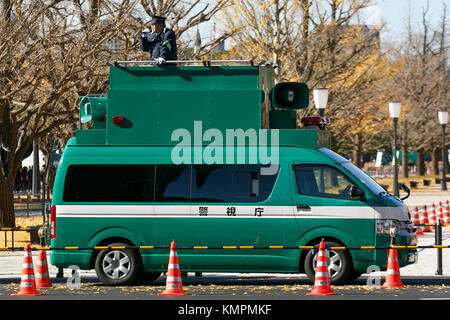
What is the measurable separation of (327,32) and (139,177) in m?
Answer: 26.6

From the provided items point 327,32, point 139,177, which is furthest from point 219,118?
point 327,32

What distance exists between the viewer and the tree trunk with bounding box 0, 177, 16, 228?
25.1m

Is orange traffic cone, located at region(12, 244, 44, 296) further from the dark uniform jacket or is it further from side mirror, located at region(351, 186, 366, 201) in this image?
side mirror, located at region(351, 186, 366, 201)

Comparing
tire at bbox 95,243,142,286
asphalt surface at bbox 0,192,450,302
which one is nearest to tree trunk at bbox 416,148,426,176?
asphalt surface at bbox 0,192,450,302

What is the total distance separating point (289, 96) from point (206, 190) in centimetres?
211

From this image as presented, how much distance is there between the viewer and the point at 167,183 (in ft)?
49.0

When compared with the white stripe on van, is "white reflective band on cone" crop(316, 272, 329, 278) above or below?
below

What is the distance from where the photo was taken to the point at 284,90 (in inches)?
617

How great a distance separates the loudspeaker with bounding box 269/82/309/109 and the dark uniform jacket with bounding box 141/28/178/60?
5.59 ft

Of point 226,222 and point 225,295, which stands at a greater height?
point 226,222

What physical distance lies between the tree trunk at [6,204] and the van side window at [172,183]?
1109cm

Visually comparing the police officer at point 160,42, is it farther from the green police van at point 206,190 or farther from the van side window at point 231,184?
the van side window at point 231,184

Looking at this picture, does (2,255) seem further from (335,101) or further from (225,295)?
(335,101)

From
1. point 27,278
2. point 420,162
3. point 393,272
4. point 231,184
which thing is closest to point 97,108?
point 231,184
